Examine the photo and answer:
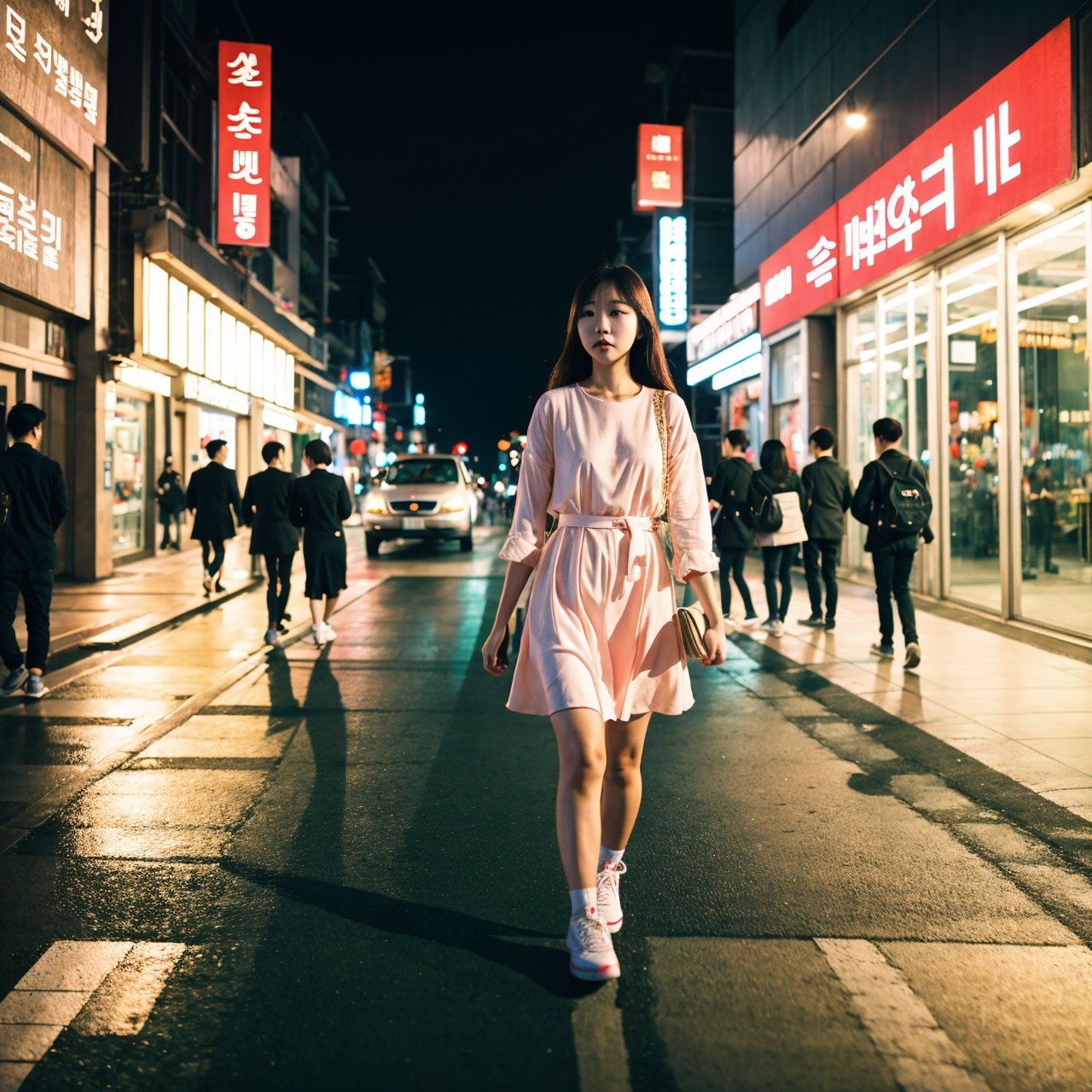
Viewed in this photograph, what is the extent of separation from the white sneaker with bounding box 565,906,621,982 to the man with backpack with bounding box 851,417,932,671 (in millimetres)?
5845

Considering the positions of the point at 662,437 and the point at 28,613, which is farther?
the point at 28,613

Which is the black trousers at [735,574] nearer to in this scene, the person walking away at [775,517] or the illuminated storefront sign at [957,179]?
the person walking away at [775,517]

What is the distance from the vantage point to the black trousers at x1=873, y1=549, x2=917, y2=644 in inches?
342

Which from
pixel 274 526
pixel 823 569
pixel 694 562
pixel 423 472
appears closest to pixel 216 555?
pixel 274 526

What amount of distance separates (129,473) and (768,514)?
43.3 ft

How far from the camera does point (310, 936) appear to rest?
11.7 feet

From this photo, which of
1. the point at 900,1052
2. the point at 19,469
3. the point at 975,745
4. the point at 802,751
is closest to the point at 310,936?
the point at 900,1052

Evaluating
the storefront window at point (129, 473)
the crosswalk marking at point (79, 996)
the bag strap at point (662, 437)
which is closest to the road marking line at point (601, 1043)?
the crosswalk marking at point (79, 996)

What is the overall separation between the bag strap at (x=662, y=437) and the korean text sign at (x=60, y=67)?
1132cm

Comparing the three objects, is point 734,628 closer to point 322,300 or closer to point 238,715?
point 238,715

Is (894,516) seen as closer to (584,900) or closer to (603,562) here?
(603,562)

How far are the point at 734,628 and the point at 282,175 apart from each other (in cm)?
3718

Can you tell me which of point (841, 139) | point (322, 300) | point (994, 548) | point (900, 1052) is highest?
point (322, 300)

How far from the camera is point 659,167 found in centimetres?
3438
